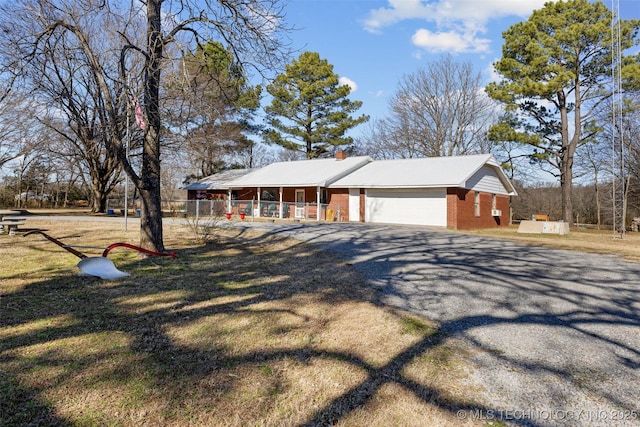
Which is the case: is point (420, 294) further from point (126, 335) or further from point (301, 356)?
point (126, 335)

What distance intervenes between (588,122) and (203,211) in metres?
23.9

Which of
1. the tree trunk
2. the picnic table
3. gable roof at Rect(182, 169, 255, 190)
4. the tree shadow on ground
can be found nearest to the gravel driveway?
the tree shadow on ground

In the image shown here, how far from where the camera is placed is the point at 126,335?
3758 mm

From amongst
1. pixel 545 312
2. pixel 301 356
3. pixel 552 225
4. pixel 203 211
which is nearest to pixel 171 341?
pixel 301 356

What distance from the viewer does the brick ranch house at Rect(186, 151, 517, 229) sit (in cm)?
1980

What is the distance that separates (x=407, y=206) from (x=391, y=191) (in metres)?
1.36

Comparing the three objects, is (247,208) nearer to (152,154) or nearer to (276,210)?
(276,210)

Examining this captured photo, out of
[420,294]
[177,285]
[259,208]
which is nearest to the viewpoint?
[420,294]

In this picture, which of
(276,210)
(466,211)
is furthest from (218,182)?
(466,211)

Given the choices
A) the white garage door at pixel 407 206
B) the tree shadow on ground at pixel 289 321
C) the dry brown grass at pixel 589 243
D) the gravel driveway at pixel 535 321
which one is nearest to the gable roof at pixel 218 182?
the white garage door at pixel 407 206

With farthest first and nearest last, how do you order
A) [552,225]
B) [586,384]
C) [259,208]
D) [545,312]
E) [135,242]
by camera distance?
[259,208]
[552,225]
[135,242]
[545,312]
[586,384]

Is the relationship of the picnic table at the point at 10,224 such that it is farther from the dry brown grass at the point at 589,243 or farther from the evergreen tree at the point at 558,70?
Answer: the evergreen tree at the point at 558,70

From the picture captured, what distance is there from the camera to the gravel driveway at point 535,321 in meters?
2.62

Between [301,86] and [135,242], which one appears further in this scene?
[301,86]
